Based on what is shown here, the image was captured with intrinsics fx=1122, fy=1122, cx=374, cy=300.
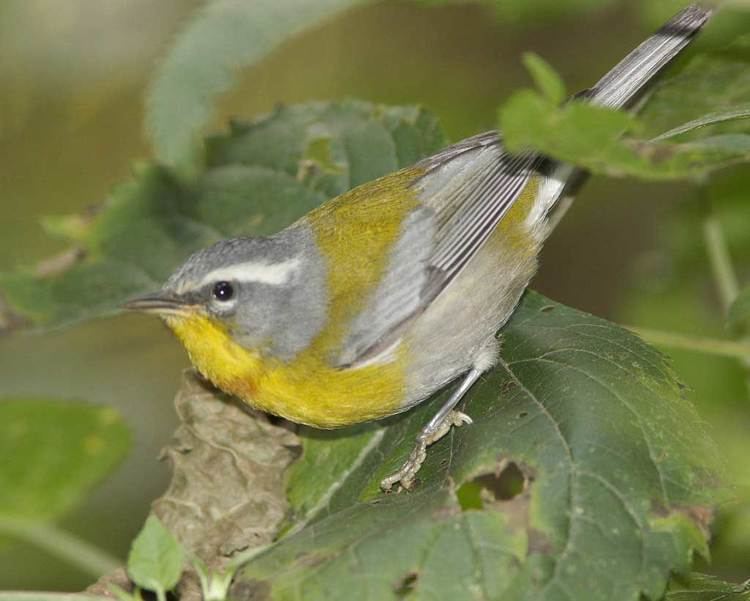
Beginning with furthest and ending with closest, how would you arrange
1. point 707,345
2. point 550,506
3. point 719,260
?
point 719,260, point 707,345, point 550,506

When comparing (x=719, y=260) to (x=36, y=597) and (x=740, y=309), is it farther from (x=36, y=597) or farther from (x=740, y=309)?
(x=36, y=597)

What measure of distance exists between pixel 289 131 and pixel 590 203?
12.7 ft

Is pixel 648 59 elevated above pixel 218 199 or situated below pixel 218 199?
below

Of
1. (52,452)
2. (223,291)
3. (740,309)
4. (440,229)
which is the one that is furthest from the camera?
(52,452)

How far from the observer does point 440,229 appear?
5.16 m

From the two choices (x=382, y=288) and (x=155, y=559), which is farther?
(x=382, y=288)

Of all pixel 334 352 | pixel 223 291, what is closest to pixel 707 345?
pixel 334 352

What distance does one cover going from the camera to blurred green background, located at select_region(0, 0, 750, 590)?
Answer: 28.3 ft

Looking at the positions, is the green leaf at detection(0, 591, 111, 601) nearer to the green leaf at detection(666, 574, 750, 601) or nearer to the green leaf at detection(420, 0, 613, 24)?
the green leaf at detection(666, 574, 750, 601)

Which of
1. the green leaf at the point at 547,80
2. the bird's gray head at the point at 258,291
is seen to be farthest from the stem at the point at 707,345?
the green leaf at the point at 547,80

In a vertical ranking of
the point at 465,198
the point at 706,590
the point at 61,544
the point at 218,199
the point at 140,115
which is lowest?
the point at 706,590

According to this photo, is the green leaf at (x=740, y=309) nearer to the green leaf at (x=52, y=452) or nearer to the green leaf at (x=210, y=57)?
the green leaf at (x=210, y=57)

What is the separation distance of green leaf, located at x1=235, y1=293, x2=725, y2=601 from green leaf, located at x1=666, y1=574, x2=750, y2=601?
344mm

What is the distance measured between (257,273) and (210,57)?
1072 millimetres
